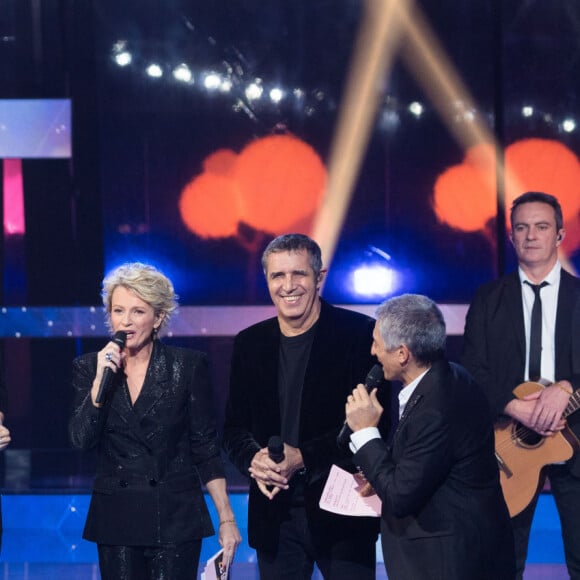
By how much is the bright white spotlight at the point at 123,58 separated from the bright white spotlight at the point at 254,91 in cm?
78

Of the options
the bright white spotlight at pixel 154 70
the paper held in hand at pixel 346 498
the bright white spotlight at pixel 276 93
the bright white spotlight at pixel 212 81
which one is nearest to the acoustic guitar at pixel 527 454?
the paper held in hand at pixel 346 498

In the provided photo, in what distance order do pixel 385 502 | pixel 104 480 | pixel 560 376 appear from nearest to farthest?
pixel 385 502, pixel 104 480, pixel 560 376

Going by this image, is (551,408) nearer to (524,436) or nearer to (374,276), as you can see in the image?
(524,436)

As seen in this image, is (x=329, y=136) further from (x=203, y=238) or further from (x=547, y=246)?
(x=547, y=246)

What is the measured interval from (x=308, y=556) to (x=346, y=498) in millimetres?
310

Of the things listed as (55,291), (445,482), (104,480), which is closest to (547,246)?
(445,482)

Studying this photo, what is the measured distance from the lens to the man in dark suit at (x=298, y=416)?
2803 millimetres

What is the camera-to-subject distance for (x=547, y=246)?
3.62 m

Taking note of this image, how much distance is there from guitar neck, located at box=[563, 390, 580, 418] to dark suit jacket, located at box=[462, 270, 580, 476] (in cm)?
5

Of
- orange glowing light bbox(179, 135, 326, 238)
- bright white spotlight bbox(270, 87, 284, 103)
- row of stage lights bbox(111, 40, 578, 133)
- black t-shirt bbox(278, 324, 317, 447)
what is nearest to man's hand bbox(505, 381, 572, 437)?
black t-shirt bbox(278, 324, 317, 447)

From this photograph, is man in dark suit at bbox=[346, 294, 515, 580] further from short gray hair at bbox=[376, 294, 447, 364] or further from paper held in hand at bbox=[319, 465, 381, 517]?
paper held in hand at bbox=[319, 465, 381, 517]

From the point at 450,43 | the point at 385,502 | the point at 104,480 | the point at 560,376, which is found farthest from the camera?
the point at 450,43

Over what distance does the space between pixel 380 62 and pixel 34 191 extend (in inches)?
91.8

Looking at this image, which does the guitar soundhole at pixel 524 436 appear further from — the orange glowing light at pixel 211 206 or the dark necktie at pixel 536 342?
the orange glowing light at pixel 211 206
